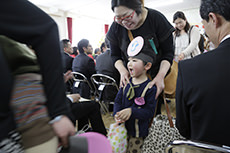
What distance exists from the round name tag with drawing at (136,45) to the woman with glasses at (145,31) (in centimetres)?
6

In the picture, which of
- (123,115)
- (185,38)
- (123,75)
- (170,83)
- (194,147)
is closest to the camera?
(194,147)

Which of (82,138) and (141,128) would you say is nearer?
(82,138)

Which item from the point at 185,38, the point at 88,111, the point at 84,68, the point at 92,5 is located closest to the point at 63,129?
the point at 88,111

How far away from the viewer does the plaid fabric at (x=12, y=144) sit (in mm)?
477

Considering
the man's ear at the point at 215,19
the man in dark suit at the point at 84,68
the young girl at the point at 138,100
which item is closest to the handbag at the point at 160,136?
the young girl at the point at 138,100

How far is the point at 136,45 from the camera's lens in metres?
1.19

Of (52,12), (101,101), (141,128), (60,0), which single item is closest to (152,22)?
(141,128)

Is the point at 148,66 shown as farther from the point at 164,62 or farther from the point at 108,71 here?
the point at 108,71

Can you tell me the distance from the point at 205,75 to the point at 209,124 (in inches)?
8.6

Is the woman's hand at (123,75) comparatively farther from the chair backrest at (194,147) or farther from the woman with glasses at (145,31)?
the chair backrest at (194,147)

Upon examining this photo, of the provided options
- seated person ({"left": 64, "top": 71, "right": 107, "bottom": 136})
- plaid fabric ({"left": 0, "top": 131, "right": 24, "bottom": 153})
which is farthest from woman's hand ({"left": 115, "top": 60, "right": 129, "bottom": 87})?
plaid fabric ({"left": 0, "top": 131, "right": 24, "bottom": 153})

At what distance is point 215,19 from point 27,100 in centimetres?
89

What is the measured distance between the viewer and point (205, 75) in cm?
67

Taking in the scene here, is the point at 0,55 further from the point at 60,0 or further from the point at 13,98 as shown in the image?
the point at 60,0
